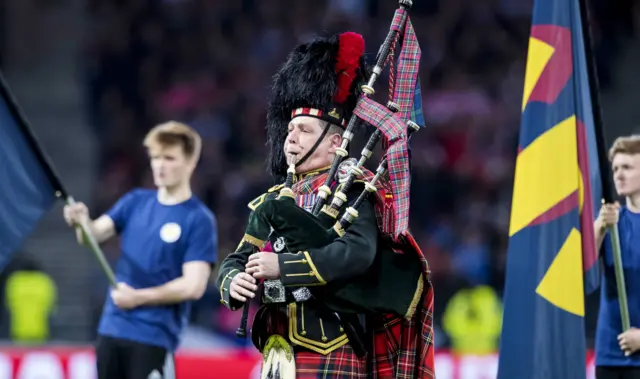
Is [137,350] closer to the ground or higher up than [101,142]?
closer to the ground

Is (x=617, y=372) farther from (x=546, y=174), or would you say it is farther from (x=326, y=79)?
(x=326, y=79)

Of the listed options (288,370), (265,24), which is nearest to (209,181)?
(265,24)

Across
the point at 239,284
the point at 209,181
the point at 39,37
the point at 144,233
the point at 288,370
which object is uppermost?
the point at 39,37

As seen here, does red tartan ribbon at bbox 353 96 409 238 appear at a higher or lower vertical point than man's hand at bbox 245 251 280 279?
higher

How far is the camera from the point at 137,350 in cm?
634

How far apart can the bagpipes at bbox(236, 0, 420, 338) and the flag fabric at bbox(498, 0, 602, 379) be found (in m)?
0.74

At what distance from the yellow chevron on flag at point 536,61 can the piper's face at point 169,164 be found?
7.44 ft

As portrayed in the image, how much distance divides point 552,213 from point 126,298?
99.7 inches

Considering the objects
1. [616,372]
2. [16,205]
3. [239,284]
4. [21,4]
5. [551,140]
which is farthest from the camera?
[21,4]

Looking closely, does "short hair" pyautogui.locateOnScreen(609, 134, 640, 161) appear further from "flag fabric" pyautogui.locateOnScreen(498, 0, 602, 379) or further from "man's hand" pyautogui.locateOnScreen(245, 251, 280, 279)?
"man's hand" pyautogui.locateOnScreen(245, 251, 280, 279)

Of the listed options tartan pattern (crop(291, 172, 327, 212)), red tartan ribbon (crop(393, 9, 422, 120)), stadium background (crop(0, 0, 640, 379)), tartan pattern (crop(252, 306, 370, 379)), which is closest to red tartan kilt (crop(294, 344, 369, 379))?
tartan pattern (crop(252, 306, 370, 379))

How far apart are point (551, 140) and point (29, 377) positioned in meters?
5.15

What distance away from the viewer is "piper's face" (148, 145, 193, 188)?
258 inches

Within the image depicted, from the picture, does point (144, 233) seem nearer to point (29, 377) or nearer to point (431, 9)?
point (29, 377)
